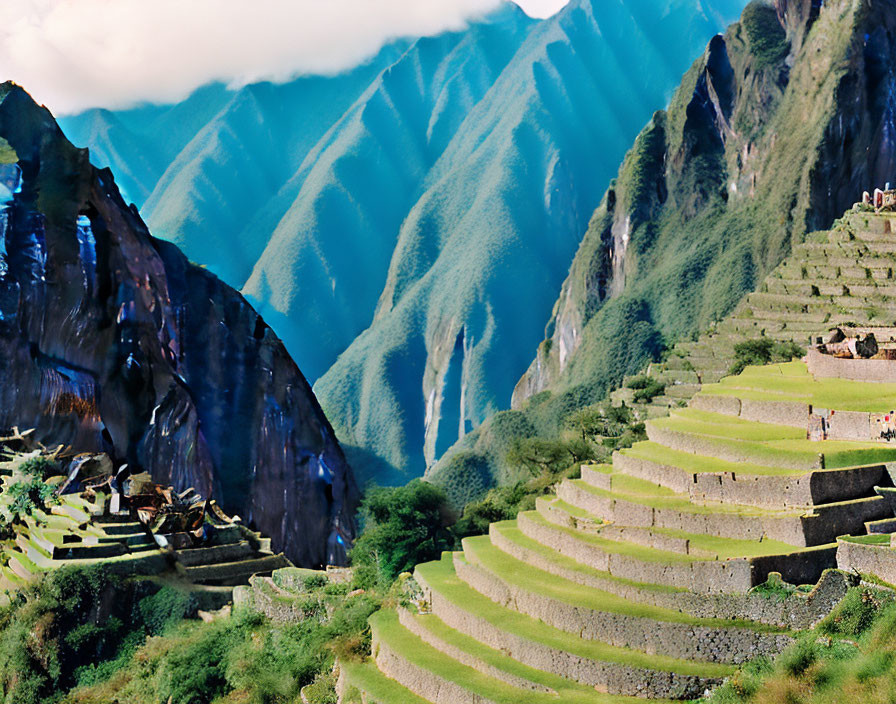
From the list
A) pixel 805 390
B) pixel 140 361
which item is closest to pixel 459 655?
pixel 805 390

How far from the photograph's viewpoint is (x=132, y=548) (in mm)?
39812

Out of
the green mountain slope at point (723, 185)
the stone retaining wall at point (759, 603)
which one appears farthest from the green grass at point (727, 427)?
the green mountain slope at point (723, 185)

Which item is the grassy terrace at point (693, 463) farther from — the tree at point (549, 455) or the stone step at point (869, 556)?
the tree at point (549, 455)

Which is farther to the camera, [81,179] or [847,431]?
[81,179]

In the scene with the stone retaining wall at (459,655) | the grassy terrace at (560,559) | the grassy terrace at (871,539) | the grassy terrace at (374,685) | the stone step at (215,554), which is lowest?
the grassy terrace at (374,685)

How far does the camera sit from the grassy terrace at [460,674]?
2252 cm

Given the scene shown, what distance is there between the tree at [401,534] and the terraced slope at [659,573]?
9.32 m

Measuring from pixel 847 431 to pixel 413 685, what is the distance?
12.0 meters

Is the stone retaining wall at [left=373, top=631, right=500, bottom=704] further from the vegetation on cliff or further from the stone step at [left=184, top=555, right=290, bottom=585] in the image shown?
the stone step at [left=184, top=555, right=290, bottom=585]

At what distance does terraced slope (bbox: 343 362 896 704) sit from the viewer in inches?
885

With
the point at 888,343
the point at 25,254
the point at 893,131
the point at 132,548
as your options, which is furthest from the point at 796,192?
the point at 132,548

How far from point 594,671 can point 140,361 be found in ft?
211

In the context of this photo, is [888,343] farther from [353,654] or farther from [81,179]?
[81,179]

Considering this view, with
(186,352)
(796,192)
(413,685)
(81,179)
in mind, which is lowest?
(413,685)
